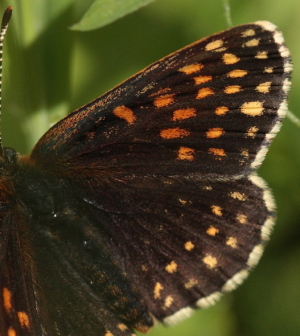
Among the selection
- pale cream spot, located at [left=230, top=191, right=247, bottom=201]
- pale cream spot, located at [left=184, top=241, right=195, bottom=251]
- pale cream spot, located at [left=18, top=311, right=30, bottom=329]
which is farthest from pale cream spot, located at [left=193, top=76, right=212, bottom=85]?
pale cream spot, located at [left=18, top=311, right=30, bottom=329]

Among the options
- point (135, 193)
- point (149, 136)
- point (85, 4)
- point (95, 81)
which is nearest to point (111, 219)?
point (135, 193)

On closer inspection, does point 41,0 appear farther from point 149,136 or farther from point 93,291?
point 93,291

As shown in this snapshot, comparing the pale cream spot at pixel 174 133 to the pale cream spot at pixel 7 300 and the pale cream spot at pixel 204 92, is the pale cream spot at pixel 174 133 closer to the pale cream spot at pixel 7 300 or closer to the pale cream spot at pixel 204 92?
the pale cream spot at pixel 204 92

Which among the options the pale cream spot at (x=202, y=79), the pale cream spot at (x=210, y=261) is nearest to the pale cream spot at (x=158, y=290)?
the pale cream spot at (x=210, y=261)

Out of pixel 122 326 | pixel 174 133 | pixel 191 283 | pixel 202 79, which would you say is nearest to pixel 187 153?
pixel 174 133

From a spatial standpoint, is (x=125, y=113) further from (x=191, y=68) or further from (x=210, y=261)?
(x=210, y=261)

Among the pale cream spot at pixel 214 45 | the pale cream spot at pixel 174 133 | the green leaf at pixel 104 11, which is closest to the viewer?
the green leaf at pixel 104 11
